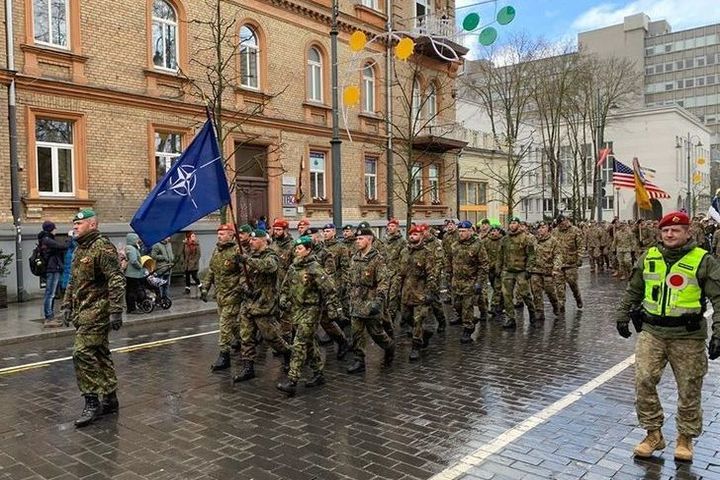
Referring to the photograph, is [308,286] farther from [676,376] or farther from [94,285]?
[676,376]

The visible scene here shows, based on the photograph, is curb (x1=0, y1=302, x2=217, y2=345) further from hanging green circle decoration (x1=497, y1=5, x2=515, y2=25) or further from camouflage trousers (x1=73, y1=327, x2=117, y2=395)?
hanging green circle decoration (x1=497, y1=5, x2=515, y2=25)

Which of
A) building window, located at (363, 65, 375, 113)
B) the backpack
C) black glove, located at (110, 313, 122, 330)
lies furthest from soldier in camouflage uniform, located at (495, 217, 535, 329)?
building window, located at (363, 65, 375, 113)

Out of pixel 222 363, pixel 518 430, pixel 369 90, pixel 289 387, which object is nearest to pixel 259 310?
pixel 222 363

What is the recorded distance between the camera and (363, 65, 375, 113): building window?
84.8 feet

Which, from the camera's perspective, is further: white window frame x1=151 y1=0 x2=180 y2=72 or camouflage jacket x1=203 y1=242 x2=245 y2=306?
white window frame x1=151 y1=0 x2=180 y2=72

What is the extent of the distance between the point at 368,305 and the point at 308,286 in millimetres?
1111

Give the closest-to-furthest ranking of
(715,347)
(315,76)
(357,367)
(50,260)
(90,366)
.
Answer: (715,347) < (90,366) < (357,367) < (50,260) < (315,76)

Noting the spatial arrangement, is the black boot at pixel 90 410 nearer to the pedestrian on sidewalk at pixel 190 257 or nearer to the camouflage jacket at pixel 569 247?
the camouflage jacket at pixel 569 247

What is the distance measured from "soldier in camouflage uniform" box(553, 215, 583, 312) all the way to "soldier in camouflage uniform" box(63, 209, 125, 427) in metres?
9.12

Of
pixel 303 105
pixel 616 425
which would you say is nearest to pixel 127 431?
pixel 616 425

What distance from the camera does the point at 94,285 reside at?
6.32 meters

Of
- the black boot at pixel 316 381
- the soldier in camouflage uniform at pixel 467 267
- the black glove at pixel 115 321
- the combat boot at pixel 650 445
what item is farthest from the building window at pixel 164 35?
the combat boot at pixel 650 445

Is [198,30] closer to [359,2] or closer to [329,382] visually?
[359,2]

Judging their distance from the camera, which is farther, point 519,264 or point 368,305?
point 519,264
